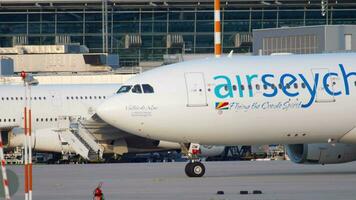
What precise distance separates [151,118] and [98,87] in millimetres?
31609

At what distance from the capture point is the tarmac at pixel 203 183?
30.2 meters

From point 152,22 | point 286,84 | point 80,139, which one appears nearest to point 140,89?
point 286,84

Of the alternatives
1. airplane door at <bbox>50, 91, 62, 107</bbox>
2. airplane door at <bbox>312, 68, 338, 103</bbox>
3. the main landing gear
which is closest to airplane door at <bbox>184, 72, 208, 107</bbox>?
the main landing gear

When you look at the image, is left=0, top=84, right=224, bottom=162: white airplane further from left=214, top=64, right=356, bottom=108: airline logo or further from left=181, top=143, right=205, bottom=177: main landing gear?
left=214, top=64, right=356, bottom=108: airline logo

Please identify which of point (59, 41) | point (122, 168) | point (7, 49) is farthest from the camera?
point (59, 41)

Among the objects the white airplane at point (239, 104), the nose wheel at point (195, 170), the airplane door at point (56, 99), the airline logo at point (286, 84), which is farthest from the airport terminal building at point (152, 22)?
the nose wheel at point (195, 170)

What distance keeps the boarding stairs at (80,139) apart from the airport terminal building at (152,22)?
38.7 metres

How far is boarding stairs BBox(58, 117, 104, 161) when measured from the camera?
203ft

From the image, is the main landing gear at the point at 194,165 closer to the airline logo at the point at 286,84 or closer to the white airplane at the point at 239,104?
the white airplane at the point at 239,104

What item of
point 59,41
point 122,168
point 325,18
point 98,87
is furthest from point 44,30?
point 122,168

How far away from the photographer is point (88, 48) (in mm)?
105438

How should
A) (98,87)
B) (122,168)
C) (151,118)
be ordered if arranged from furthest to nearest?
(98,87), (122,168), (151,118)

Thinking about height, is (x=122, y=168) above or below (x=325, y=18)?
below

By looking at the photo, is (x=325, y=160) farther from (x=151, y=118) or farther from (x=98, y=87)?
(x=98, y=87)
